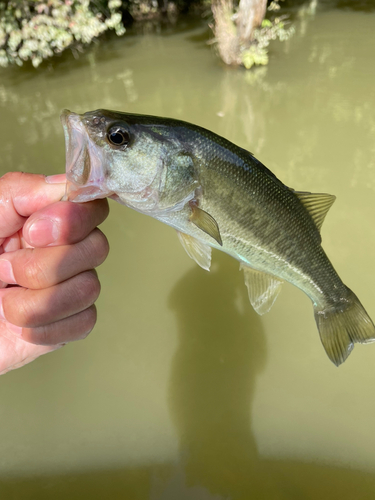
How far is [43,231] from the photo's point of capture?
1.30 m

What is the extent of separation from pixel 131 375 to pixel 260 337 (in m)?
1.07

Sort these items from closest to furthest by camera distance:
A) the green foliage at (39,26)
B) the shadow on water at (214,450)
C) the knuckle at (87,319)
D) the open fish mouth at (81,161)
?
the open fish mouth at (81,161) < the knuckle at (87,319) < the shadow on water at (214,450) < the green foliage at (39,26)

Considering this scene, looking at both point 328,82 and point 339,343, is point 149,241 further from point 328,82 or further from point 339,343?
point 328,82

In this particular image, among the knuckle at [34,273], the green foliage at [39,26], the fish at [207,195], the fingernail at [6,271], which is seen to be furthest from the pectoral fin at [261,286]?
the green foliage at [39,26]

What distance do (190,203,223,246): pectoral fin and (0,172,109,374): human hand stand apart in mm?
411

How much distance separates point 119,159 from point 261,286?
831 millimetres

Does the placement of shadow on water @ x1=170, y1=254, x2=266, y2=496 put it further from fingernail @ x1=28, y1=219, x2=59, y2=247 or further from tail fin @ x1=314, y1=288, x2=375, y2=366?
fingernail @ x1=28, y1=219, x2=59, y2=247

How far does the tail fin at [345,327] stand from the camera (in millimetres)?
1562

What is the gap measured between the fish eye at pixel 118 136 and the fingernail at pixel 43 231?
1.25ft

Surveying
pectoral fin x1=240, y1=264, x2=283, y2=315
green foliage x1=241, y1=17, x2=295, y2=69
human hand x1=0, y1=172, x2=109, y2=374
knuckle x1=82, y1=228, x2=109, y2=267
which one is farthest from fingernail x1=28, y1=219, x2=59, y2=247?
green foliage x1=241, y1=17, x2=295, y2=69

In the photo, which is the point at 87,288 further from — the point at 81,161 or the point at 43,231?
the point at 81,161

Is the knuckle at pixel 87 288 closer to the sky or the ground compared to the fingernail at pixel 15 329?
closer to the sky

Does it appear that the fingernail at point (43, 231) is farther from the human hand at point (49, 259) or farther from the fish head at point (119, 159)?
the fish head at point (119, 159)

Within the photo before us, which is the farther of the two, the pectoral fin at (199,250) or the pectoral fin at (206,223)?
the pectoral fin at (199,250)
